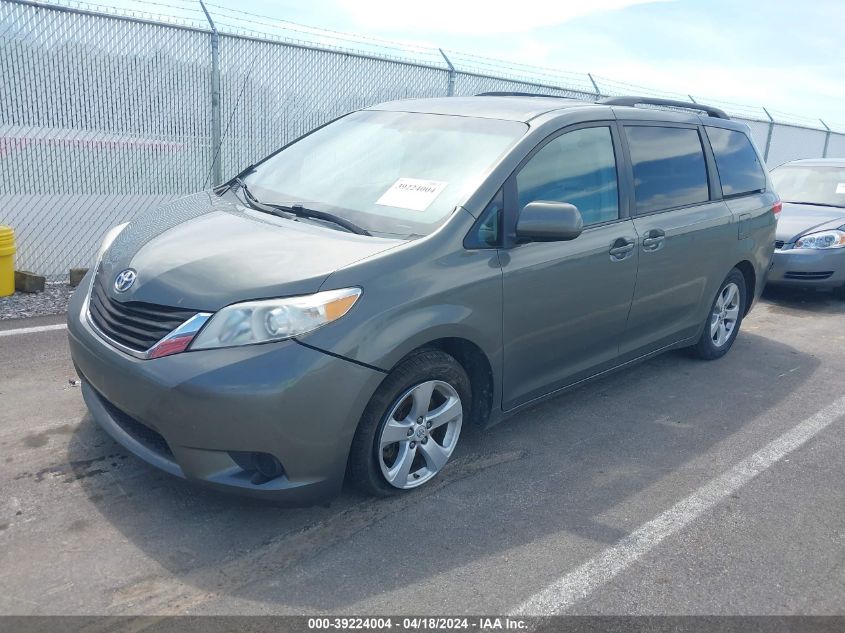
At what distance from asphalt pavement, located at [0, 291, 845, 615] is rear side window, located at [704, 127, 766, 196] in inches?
74.2

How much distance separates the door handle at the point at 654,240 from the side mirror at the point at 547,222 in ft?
3.50

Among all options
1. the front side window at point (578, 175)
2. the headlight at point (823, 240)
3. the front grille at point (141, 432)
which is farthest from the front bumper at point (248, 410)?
the headlight at point (823, 240)

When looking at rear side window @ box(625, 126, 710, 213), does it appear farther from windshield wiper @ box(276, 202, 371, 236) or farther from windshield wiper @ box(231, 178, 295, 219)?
windshield wiper @ box(231, 178, 295, 219)

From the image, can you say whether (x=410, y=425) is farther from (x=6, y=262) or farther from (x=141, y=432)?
(x=6, y=262)

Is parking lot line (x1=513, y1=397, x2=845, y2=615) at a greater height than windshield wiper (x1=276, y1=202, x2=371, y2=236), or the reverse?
windshield wiper (x1=276, y1=202, x2=371, y2=236)

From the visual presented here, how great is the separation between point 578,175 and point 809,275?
190 inches

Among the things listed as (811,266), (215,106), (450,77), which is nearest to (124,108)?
(215,106)

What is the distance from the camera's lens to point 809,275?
7.80m

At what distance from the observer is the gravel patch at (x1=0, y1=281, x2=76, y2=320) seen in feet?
19.6

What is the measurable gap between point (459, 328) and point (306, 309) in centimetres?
76

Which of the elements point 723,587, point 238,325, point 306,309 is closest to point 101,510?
point 238,325

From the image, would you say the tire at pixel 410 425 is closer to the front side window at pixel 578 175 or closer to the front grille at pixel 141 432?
the front grille at pixel 141 432

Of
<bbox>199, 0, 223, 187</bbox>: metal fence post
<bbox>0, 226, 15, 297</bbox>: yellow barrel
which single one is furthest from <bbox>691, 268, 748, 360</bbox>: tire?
<bbox>0, 226, 15, 297</bbox>: yellow barrel

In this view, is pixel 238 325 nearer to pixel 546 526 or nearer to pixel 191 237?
pixel 191 237
